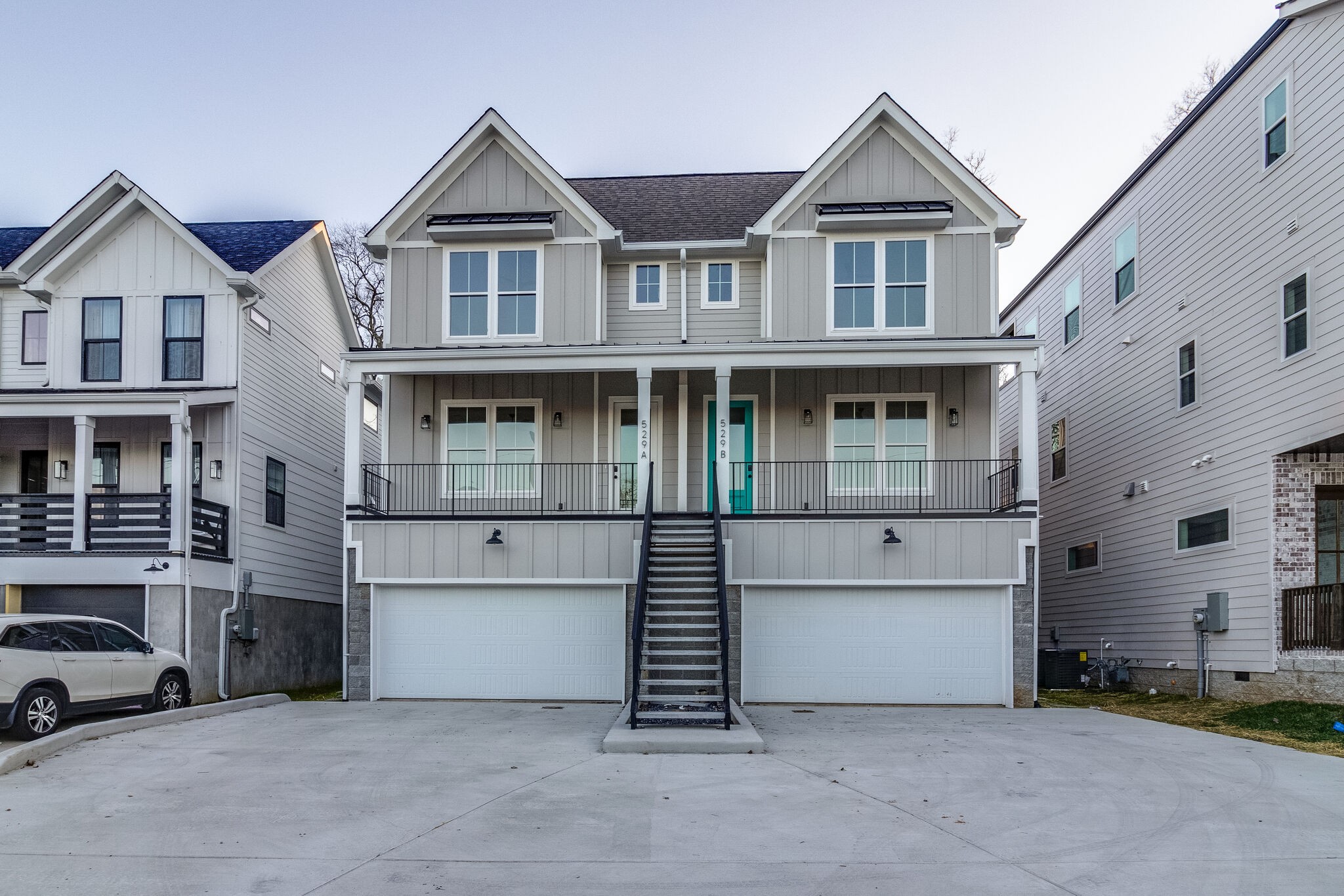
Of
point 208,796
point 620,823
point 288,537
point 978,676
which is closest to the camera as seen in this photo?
point 620,823

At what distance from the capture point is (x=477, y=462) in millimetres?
17344

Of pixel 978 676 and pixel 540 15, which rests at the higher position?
pixel 540 15

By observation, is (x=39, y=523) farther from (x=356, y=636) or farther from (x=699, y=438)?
(x=699, y=438)

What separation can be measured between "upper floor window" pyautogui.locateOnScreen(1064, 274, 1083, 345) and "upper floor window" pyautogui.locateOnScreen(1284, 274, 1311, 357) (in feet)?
23.9

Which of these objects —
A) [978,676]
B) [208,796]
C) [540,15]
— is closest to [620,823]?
[208,796]

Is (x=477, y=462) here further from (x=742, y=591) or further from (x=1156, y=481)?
(x=1156, y=481)

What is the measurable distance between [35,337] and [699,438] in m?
11.5

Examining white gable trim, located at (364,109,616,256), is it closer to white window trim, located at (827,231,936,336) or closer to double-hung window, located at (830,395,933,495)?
white window trim, located at (827,231,936,336)

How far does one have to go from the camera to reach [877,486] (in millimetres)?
16766

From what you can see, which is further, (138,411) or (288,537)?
(288,537)

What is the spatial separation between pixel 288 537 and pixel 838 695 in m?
10.6

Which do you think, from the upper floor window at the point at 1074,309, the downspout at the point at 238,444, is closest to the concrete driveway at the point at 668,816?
the downspout at the point at 238,444

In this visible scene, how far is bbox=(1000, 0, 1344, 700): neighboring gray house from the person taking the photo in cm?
1333

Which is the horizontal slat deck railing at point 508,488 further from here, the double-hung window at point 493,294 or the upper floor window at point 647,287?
the upper floor window at point 647,287
